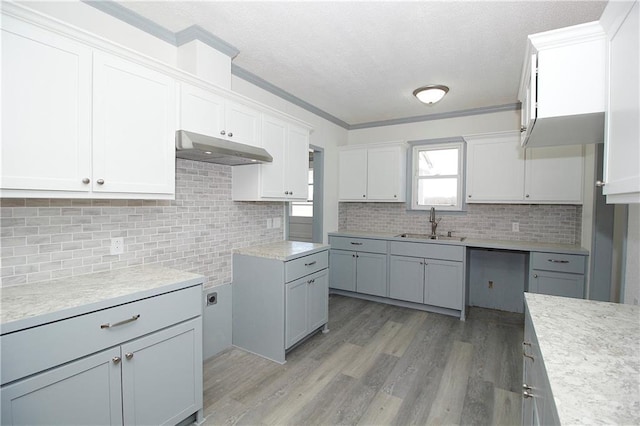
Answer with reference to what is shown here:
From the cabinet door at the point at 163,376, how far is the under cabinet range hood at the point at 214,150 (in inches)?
44.7

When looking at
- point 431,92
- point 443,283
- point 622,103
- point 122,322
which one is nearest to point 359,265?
point 443,283

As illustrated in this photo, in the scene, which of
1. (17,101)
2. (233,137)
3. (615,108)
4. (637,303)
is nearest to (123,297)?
(17,101)

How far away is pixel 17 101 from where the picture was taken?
1.40 metres

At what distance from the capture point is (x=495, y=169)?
3787 millimetres

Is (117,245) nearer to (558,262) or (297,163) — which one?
(297,163)

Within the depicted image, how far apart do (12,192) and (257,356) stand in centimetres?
220

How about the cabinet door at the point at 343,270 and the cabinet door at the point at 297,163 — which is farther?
the cabinet door at the point at 343,270

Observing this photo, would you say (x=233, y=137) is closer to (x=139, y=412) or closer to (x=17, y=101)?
(x=17, y=101)

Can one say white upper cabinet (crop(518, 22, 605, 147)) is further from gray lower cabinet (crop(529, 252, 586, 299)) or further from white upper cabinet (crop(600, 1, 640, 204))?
gray lower cabinet (crop(529, 252, 586, 299))

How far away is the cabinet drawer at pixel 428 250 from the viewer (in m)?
3.74

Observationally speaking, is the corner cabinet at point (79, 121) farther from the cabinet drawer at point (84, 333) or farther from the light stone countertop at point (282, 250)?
the light stone countertop at point (282, 250)

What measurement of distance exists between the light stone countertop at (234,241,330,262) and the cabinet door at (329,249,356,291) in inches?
50.9

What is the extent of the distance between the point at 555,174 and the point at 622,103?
273 centimetres

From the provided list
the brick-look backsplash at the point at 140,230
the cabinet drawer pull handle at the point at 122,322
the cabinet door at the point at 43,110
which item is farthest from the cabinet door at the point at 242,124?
the cabinet drawer pull handle at the point at 122,322
